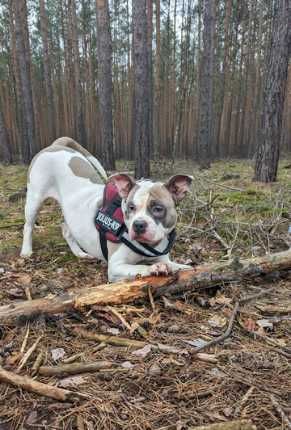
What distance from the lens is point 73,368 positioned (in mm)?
1978

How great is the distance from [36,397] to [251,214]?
13.5ft

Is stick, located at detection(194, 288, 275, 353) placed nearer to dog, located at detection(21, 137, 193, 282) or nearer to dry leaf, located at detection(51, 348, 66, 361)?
dog, located at detection(21, 137, 193, 282)

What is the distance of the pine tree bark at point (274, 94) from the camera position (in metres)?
6.82

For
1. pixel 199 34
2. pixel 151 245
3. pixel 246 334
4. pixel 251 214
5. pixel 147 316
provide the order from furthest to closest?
pixel 199 34
pixel 251 214
pixel 151 245
pixel 147 316
pixel 246 334

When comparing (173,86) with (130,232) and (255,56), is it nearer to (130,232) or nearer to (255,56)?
(255,56)

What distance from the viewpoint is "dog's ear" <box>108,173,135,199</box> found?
3.09m

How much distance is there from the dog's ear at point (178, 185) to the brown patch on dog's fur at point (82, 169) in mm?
1393

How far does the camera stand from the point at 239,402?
1.74m

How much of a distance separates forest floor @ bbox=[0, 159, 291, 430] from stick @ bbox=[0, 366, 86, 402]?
0.03 m

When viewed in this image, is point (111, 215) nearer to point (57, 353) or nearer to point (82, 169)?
point (82, 169)

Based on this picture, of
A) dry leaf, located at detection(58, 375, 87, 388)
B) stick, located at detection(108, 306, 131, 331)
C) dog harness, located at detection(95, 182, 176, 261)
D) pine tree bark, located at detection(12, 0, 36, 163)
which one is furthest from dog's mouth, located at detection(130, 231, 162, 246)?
pine tree bark, located at detection(12, 0, 36, 163)

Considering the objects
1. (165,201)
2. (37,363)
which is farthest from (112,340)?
(165,201)

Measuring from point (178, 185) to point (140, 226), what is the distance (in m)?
0.64

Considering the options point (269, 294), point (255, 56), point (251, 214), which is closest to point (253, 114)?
point (255, 56)
